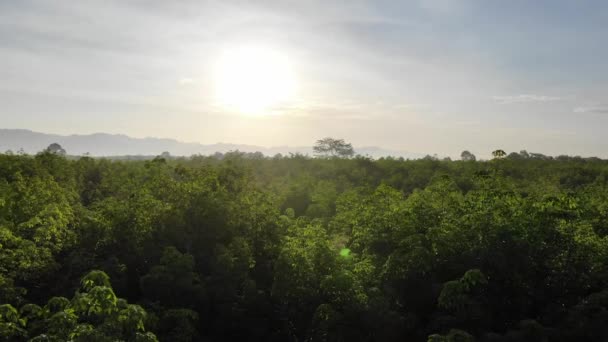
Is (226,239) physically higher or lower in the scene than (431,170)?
lower

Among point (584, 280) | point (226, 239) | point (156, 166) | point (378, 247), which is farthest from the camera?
point (156, 166)

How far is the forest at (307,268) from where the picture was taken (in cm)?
1293

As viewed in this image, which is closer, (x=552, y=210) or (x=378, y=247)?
(x=552, y=210)

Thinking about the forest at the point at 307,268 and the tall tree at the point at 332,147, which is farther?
the tall tree at the point at 332,147

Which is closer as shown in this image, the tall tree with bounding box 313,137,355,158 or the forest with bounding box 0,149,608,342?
the forest with bounding box 0,149,608,342

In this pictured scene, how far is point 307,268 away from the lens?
15.7 meters

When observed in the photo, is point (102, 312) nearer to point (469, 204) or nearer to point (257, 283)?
point (257, 283)

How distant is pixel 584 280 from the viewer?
13633mm

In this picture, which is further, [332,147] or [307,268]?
[332,147]

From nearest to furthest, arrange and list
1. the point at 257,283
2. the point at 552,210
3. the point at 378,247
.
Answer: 1. the point at 552,210
2. the point at 378,247
3. the point at 257,283

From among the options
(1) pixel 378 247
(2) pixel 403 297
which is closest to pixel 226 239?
(1) pixel 378 247

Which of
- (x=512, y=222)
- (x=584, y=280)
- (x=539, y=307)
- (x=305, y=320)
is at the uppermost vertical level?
(x=512, y=222)

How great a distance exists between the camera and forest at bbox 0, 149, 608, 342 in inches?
509

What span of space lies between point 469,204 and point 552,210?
287 cm
